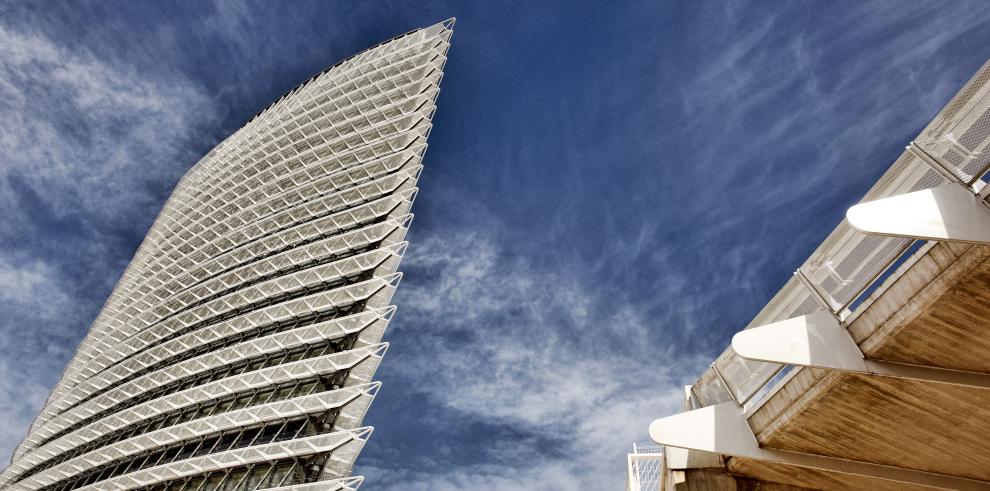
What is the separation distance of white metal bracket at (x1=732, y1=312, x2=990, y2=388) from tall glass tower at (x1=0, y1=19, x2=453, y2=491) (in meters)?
23.2

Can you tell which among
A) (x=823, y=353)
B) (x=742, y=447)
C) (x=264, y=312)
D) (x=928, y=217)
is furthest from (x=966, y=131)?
(x=264, y=312)

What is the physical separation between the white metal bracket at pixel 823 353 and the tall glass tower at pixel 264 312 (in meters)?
23.2

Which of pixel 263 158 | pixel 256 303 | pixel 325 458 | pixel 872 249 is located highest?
pixel 263 158

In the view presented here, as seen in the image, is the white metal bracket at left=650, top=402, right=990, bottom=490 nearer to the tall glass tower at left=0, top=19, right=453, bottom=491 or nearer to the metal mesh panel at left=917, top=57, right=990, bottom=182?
the metal mesh panel at left=917, top=57, right=990, bottom=182

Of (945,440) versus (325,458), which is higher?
(325,458)

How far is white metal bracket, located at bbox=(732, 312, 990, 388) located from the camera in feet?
25.1

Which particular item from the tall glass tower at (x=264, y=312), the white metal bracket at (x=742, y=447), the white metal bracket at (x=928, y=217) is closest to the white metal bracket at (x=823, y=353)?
the white metal bracket at (x=928, y=217)

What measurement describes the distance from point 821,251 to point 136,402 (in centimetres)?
4978

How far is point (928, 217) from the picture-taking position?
6.14m

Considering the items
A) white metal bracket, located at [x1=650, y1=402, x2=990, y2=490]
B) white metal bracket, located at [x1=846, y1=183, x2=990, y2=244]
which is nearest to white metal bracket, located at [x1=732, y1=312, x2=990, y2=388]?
white metal bracket, located at [x1=846, y1=183, x2=990, y2=244]

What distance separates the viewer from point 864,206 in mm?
6211

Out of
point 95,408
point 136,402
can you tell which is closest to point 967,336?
point 136,402

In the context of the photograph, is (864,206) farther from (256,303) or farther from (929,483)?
(256,303)

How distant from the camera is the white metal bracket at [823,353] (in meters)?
7.64
